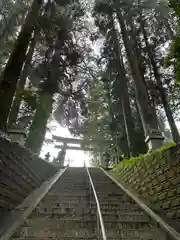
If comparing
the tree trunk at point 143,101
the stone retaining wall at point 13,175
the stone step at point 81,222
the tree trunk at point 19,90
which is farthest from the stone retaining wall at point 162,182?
the tree trunk at point 19,90

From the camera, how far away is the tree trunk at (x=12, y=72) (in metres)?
5.99

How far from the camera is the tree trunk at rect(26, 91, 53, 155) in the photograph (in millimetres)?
12295

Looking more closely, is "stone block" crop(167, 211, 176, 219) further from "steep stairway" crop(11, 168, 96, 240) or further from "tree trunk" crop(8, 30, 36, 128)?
"tree trunk" crop(8, 30, 36, 128)

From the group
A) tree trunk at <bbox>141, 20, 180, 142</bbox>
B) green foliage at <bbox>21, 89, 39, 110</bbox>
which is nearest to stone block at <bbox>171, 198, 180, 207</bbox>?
tree trunk at <bbox>141, 20, 180, 142</bbox>

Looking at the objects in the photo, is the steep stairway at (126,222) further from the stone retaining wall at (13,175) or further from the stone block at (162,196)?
the stone retaining wall at (13,175)

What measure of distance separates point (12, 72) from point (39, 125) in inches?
252

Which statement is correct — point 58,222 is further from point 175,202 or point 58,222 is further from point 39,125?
point 39,125

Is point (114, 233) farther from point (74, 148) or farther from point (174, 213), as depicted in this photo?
point (74, 148)

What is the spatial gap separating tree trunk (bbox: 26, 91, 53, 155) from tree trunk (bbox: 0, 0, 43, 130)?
5419 mm

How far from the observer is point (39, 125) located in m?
12.7

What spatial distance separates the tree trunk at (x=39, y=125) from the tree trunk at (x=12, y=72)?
17.8ft

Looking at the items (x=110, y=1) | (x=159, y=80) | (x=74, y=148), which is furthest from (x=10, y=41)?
(x=74, y=148)

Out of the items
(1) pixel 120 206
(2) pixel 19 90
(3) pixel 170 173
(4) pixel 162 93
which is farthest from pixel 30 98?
(3) pixel 170 173

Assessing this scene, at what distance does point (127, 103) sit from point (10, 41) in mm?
8223
